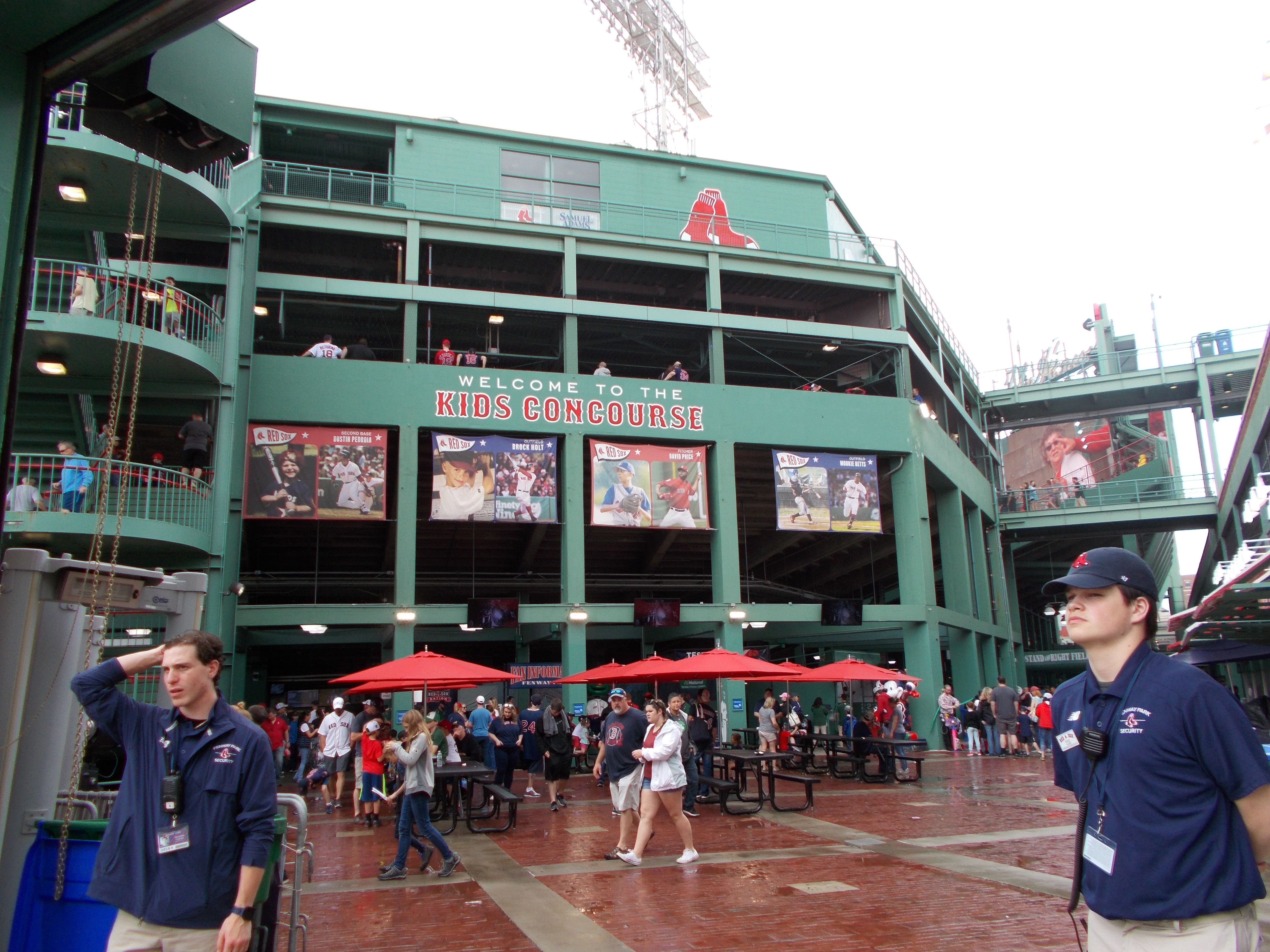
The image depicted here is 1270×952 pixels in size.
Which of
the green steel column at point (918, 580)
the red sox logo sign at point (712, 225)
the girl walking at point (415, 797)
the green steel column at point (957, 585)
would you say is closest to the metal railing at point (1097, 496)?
the green steel column at point (957, 585)

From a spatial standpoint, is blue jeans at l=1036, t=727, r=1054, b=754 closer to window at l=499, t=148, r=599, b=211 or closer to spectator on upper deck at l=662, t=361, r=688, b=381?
spectator on upper deck at l=662, t=361, r=688, b=381

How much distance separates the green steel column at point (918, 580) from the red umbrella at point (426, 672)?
47.4 feet

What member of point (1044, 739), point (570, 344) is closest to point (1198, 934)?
point (1044, 739)

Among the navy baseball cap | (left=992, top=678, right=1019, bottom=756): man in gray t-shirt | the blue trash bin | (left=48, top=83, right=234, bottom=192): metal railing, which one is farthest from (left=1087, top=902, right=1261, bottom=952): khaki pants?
(left=992, top=678, right=1019, bottom=756): man in gray t-shirt

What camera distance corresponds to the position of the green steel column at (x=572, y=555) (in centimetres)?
2386

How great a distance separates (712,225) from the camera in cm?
2891

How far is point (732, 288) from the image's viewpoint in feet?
98.9

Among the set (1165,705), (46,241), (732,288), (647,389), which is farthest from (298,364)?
(1165,705)

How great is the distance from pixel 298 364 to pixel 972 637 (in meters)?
23.0

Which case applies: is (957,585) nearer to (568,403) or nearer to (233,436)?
(568,403)

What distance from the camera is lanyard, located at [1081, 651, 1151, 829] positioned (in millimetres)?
2900

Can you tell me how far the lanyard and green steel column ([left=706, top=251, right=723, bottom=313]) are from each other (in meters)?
24.4

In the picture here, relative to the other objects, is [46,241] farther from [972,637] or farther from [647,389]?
[972,637]

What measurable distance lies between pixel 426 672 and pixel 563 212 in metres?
16.8
